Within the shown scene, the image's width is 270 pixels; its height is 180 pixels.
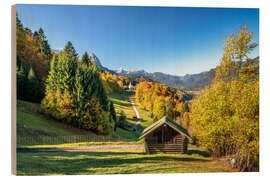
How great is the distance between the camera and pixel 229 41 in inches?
195

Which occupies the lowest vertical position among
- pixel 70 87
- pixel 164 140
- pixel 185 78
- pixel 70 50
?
→ pixel 164 140

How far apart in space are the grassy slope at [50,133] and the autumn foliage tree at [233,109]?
230 centimetres

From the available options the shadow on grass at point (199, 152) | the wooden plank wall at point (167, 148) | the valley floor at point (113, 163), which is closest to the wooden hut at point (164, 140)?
the wooden plank wall at point (167, 148)

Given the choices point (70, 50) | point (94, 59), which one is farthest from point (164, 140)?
point (70, 50)

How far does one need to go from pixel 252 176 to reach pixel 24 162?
21.2 ft

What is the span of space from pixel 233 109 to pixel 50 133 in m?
5.92

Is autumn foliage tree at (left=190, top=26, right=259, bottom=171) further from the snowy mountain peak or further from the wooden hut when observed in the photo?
the snowy mountain peak

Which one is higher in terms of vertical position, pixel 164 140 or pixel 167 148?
pixel 164 140

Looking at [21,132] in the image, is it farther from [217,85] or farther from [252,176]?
[252,176]

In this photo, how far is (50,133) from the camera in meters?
5.32

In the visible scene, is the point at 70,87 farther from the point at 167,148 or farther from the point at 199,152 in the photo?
the point at 199,152

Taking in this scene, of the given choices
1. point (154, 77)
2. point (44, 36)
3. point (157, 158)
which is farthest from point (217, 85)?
point (44, 36)

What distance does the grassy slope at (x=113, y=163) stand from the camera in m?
4.22

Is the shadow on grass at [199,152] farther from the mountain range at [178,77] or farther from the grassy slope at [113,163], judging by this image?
the mountain range at [178,77]
